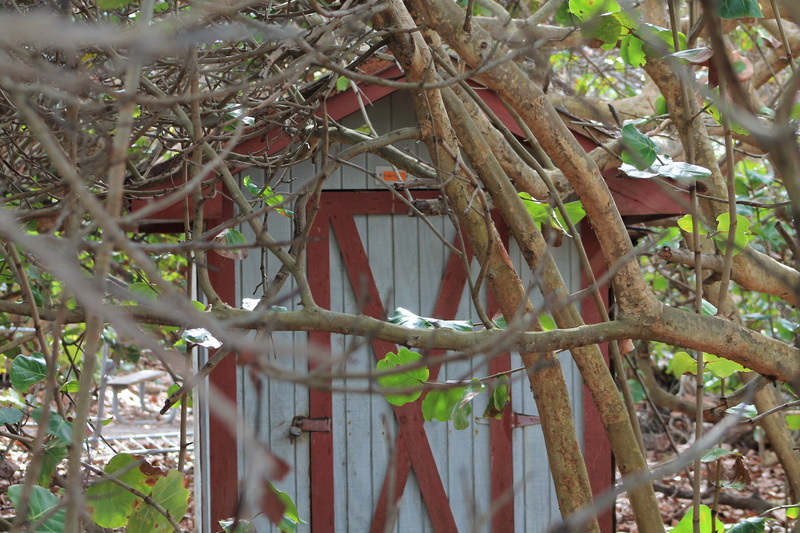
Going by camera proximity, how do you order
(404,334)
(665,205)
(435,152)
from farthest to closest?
(665,205) → (435,152) → (404,334)

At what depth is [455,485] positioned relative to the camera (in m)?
4.80

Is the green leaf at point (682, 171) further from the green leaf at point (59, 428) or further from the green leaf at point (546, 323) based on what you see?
the green leaf at point (59, 428)

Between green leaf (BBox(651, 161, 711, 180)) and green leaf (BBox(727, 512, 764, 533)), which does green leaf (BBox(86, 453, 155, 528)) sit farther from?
green leaf (BBox(727, 512, 764, 533))

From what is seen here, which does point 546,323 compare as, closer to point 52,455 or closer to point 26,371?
point 52,455

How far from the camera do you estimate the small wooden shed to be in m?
4.65

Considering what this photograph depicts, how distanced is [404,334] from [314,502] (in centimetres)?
313

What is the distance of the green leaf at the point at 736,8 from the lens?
246 cm

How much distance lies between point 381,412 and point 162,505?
2681mm

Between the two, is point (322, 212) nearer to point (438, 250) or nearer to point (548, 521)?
point (438, 250)

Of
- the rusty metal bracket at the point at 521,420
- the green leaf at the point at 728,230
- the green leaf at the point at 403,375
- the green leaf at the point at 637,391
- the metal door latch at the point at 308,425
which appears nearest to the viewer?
the green leaf at the point at 403,375

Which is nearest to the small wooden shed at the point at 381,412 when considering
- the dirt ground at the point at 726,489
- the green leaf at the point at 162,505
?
the dirt ground at the point at 726,489

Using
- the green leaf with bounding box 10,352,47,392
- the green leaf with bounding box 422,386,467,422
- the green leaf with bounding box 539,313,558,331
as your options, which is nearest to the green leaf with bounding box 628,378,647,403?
the green leaf with bounding box 539,313,558,331

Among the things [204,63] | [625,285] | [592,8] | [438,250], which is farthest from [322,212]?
[625,285]

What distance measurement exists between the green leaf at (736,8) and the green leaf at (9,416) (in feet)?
8.34
